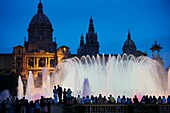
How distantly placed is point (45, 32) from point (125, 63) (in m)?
74.3

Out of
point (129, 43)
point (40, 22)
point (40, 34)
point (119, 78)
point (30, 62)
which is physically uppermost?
point (40, 22)

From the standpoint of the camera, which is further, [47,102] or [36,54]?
[36,54]

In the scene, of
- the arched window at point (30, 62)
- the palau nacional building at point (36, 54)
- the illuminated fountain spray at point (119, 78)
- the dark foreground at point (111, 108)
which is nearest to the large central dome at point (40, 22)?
the palau nacional building at point (36, 54)

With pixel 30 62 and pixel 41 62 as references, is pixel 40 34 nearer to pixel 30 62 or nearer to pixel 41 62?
pixel 41 62

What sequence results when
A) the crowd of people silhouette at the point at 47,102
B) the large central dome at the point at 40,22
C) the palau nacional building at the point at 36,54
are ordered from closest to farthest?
the crowd of people silhouette at the point at 47,102 < the palau nacional building at the point at 36,54 < the large central dome at the point at 40,22

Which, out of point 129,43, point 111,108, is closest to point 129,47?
point 129,43

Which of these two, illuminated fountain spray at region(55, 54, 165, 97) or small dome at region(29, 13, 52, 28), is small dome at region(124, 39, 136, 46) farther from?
illuminated fountain spray at region(55, 54, 165, 97)

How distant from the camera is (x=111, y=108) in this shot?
1897cm

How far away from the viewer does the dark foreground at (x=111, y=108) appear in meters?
18.1

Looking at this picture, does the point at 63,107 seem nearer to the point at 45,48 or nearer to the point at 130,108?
the point at 130,108

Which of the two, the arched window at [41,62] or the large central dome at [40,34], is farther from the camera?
the large central dome at [40,34]

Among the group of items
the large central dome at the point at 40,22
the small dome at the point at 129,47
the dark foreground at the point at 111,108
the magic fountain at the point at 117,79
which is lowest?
the dark foreground at the point at 111,108

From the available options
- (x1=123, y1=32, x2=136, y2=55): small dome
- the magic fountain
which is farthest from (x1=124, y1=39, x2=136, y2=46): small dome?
the magic fountain

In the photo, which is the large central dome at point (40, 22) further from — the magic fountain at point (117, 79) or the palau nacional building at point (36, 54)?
the magic fountain at point (117, 79)
